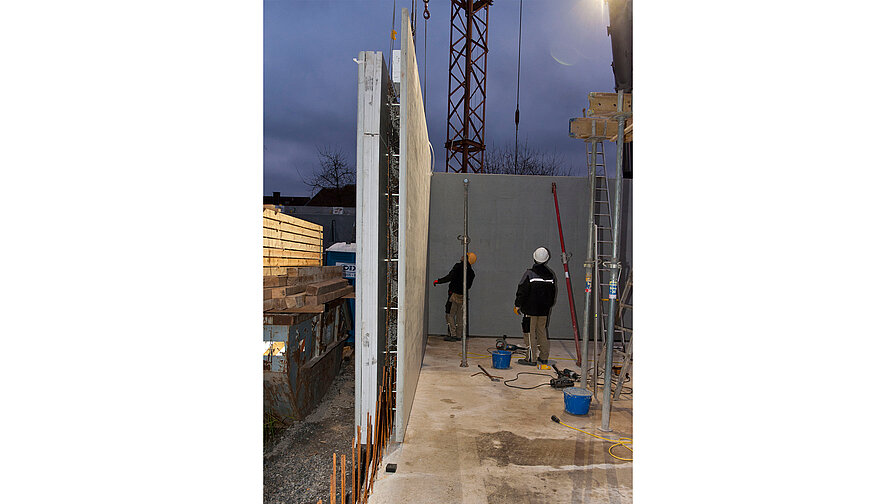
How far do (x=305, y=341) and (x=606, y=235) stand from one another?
20.6 ft

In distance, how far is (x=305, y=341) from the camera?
16.9 feet

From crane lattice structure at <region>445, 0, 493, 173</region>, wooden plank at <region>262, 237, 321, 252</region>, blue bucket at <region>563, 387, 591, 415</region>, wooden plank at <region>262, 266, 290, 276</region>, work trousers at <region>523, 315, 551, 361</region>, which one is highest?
crane lattice structure at <region>445, 0, 493, 173</region>

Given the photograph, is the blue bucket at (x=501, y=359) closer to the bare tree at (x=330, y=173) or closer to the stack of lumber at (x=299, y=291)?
the stack of lumber at (x=299, y=291)

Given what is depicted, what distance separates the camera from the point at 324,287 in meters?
6.14

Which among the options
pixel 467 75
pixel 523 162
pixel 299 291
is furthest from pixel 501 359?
pixel 523 162

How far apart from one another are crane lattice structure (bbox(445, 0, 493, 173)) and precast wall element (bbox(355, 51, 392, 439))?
53.0 ft

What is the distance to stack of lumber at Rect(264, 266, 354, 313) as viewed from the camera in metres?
4.89

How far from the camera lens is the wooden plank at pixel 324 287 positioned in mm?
5535

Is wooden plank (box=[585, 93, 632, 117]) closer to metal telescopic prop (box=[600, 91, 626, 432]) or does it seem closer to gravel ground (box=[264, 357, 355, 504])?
metal telescopic prop (box=[600, 91, 626, 432])

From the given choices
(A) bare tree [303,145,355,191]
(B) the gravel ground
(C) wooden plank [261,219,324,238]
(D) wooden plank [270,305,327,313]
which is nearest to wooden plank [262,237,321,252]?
(C) wooden plank [261,219,324,238]

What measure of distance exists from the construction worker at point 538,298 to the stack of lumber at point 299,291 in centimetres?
286
